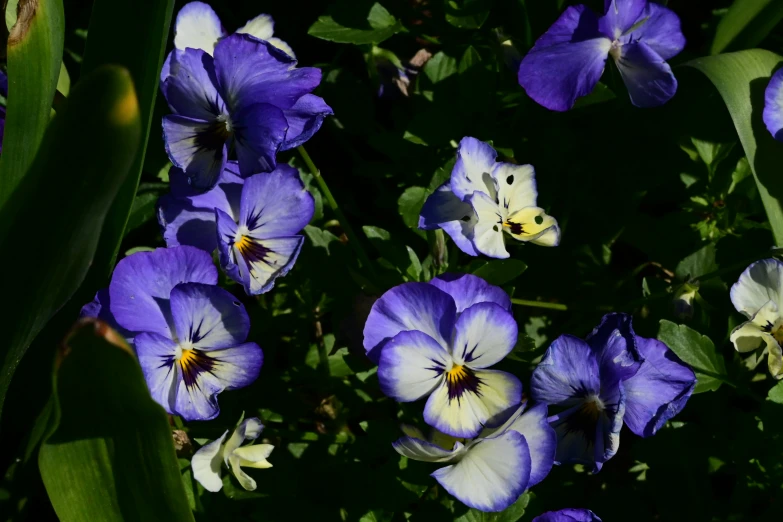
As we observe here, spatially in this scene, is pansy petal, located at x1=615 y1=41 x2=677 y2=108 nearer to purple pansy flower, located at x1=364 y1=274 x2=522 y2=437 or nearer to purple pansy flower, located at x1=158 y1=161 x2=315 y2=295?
purple pansy flower, located at x1=364 y1=274 x2=522 y2=437

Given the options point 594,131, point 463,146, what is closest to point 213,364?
point 463,146

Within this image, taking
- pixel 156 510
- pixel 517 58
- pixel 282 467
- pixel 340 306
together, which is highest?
pixel 517 58

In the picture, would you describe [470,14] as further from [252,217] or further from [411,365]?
[411,365]

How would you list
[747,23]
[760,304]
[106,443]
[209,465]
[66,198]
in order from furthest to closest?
[747,23], [760,304], [209,465], [106,443], [66,198]

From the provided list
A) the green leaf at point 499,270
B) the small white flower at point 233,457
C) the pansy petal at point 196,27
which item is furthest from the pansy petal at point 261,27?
the small white flower at point 233,457

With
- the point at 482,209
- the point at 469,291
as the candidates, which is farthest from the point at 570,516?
the point at 482,209

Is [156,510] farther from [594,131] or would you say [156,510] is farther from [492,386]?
[594,131]

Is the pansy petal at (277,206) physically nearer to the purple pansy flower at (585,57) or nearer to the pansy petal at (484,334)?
the pansy petal at (484,334)

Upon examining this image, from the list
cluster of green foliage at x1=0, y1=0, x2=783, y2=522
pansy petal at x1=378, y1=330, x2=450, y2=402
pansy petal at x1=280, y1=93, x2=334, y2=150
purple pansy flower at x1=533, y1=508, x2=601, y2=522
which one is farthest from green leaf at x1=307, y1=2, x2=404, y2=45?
purple pansy flower at x1=533, y1=508, x2=601, y2=522
